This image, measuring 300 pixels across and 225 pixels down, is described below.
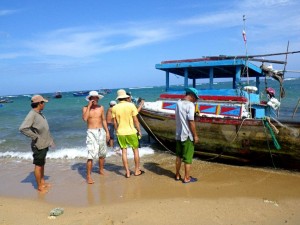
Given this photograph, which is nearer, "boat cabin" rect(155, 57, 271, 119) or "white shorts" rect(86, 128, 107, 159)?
"white shorts" rect(86, 128, 107, 159)

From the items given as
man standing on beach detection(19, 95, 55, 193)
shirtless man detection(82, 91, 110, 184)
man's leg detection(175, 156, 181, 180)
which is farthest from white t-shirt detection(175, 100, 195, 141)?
man standing on beach detection(19, 95, 55, 193)

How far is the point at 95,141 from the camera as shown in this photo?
6.04 m

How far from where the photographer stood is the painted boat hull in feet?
21.5

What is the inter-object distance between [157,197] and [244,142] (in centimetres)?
282

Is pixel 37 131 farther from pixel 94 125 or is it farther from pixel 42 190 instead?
pixel 42 190

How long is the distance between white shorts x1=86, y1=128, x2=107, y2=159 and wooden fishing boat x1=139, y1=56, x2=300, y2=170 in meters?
2.67

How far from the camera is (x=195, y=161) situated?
7.83 meters

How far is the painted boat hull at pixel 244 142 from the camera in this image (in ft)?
21.5

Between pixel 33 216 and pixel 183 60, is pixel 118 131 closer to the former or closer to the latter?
pixel 33 216

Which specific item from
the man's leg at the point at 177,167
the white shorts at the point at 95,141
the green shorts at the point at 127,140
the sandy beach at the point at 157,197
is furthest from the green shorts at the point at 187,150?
the white shorts at the point at 95,141

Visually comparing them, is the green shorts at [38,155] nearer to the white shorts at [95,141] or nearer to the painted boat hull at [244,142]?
the white shorts at [95,141]

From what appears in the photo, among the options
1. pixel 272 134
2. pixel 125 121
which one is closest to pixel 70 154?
pixel 125 121

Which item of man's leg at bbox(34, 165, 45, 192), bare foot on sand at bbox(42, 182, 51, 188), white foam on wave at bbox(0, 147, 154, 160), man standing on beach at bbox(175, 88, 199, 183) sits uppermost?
man standing on beach at bbox(175, 88, 199, 183)

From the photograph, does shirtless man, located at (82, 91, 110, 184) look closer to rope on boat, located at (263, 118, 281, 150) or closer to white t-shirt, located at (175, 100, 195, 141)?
white t-shirt, located at (175, 100, 195, 141)
